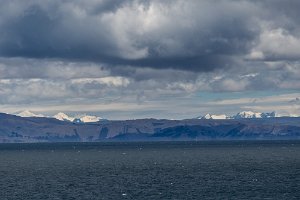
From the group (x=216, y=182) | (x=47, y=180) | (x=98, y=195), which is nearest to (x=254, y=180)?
(x=216, y=182)

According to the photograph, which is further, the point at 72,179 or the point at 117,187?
the point at 72,179

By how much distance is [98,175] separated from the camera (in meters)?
196

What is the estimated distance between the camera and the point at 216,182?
6442 inches

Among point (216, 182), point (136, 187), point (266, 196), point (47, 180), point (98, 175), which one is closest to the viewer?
point (266, 196)

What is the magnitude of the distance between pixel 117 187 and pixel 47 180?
113 feet

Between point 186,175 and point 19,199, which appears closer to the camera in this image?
point 19,199

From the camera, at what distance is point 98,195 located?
13750 cm

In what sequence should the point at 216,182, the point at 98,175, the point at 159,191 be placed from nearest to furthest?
the point at 159,191, the point at 216,182, the point at 98,175

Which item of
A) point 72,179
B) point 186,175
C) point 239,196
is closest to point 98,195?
point 239,196

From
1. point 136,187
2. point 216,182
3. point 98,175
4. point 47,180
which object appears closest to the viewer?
point 136,187

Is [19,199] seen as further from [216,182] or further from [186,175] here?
[186,175]

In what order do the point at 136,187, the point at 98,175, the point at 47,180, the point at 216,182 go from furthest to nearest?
the point at 98,175, the point at 47,180, the point at 216,182, the point at 136,187

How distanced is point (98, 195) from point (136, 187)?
18.5m

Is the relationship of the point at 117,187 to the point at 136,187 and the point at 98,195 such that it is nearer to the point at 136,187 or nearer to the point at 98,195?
the point at 136,187
